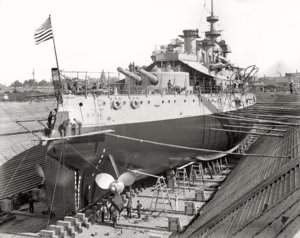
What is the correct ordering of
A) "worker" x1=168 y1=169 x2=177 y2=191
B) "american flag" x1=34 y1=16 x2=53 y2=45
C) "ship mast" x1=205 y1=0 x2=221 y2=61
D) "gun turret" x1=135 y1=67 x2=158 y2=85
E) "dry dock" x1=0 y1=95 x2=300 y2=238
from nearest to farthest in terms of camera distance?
"dry dock" x1=0 y1=95 x2=300 y2=238 < "american flag" x1=34 y1=16 x2=53 y2=45 < "worker" x1=168 y1=169 x2=177 y2=191 < "gun turret" x1=135 y1=67 x2=158 y2=85 < "ship mast" x1=205 y1=0 x2=221 y2=61

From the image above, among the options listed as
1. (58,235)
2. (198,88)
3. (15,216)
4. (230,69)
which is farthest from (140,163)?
(230,69)

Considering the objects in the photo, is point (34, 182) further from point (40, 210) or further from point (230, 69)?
point (230, 69)

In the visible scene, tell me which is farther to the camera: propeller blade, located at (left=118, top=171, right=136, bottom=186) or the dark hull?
propeller blade, located at (left=118, top=171, right=136, bottom=186)

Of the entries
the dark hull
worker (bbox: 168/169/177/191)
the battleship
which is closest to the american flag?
the battleship

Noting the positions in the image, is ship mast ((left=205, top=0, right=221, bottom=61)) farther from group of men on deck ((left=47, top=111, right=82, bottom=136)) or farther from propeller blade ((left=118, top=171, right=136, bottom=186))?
group of men on deck ((left=47, top=111, right=82, bottom=136))

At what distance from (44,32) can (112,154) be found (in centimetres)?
468

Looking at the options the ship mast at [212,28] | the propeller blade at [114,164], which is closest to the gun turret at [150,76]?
the propeller blade at [114,164]

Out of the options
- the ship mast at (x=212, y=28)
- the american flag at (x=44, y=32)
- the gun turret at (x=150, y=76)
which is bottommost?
the gun turret at (x=150, y=76)

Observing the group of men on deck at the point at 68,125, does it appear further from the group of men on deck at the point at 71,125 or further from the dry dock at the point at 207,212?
the dry dock at the point at 207,212

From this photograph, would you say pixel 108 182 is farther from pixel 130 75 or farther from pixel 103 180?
pixel 130 75

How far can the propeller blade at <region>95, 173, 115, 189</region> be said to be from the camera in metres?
11.4

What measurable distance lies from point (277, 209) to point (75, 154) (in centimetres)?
696

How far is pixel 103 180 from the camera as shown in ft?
37.6

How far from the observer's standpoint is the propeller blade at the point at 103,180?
37.3 ft
